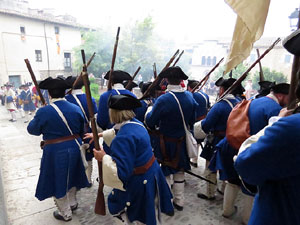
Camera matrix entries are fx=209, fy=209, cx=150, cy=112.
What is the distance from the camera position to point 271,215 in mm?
1335

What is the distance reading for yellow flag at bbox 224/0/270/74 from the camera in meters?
1.65

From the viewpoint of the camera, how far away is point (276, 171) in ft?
3.75

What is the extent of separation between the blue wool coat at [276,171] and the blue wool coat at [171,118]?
6.38 feet

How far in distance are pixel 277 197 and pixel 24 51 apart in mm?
26656

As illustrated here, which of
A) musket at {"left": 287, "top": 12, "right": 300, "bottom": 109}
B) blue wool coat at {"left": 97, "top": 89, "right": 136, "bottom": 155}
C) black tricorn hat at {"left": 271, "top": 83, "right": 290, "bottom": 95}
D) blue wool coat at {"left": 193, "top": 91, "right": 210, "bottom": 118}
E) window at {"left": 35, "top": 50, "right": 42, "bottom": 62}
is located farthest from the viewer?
window at {"left": 35, "top": 50, "right": 42, "bottom": 62}

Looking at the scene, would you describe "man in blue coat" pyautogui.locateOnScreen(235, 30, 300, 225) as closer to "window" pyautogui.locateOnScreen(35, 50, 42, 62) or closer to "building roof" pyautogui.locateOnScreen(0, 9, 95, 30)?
"building roof" pyautogui.locateOnScreen(0, 9, 95, 30)

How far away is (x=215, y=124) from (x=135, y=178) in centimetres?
176

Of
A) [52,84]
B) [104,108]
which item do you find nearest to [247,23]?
[52,84]

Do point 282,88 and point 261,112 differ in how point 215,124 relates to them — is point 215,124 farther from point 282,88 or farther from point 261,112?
point 282,88

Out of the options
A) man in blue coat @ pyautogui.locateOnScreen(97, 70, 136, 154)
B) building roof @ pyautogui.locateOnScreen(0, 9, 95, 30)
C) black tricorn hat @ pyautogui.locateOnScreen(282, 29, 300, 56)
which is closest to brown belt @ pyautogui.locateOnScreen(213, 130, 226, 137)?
man in blue coat @ pyautogui.locateOnScreen(97, 70, 136, 154)

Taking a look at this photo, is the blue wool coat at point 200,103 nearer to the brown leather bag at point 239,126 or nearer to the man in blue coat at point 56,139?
the brown leather bag at point 239,126

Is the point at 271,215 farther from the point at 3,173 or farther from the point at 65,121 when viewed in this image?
the point at 3,173

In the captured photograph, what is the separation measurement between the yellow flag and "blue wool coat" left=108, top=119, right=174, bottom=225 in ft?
3.97

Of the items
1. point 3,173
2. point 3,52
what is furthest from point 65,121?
point 3,52
